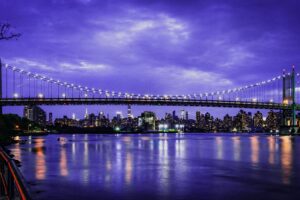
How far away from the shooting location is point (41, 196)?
14102 millimetres

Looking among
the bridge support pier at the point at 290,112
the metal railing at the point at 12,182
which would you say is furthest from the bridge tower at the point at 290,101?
the metal railing at the point at 12,182

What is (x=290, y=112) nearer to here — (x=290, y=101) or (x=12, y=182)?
(x=290, y=101)

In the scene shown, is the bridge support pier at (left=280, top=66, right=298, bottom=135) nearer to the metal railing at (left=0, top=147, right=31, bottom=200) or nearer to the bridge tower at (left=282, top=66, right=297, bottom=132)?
→ the bridge tower at (left=282, top=66, right=297, bottom=132)

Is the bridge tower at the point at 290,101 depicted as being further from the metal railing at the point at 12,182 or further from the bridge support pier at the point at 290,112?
the metal railing at the point at 12,182

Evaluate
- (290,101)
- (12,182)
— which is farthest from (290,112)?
(12,182)

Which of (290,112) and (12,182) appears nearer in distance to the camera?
(12,182)

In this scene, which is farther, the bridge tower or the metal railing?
the bridge tower

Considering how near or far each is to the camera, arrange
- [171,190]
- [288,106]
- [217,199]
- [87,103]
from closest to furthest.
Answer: [217,199] → [171,190] → [87,103] → [288,106]

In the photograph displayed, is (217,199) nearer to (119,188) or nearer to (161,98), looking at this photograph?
(119,188)

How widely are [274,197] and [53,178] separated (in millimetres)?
9938

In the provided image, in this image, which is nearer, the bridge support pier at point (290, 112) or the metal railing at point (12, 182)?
the metal railing at point (12, 182)

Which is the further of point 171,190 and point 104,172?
point 104,172

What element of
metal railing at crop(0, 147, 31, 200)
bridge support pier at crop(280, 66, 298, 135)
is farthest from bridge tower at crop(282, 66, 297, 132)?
metal railing at crop(0, 147, 31, 200)

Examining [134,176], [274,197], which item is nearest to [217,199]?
[274,197]
